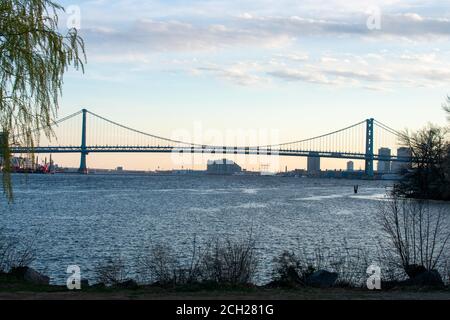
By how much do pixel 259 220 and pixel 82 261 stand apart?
1939 centimetres

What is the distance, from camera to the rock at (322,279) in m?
13.8

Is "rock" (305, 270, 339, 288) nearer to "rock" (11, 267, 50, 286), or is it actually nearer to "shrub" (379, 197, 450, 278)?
"shrub" (379, 197, 450, 278)

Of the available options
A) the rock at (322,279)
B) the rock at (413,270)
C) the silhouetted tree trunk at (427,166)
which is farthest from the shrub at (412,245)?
the silhouetted tree trunk at (427,166)

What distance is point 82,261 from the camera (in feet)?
72.4

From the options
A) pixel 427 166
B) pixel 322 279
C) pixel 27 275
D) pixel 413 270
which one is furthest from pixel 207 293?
pixel 427 166

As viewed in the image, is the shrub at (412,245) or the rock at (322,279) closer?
the rock at (322,279)

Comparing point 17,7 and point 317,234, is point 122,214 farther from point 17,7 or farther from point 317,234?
point 17,7

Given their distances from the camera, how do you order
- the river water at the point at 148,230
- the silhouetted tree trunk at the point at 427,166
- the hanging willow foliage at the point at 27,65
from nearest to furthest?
the hanging willow foliage at the point at 27,65, the river water at the point at 148,230, the silhouetted tree trunk at the point at 427,166

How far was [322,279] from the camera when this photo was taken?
552 inches

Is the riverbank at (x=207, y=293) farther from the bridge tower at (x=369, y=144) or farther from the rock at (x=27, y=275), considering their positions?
the bridge tower at (x=369, y=144)

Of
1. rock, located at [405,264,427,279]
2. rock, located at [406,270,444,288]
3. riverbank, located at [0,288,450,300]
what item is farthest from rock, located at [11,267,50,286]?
rock, located at [405,264,427,279]

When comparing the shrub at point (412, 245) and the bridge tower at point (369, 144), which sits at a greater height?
the bridge tower at point (369, 144)

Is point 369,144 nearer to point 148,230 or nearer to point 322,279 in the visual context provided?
point 148,230
